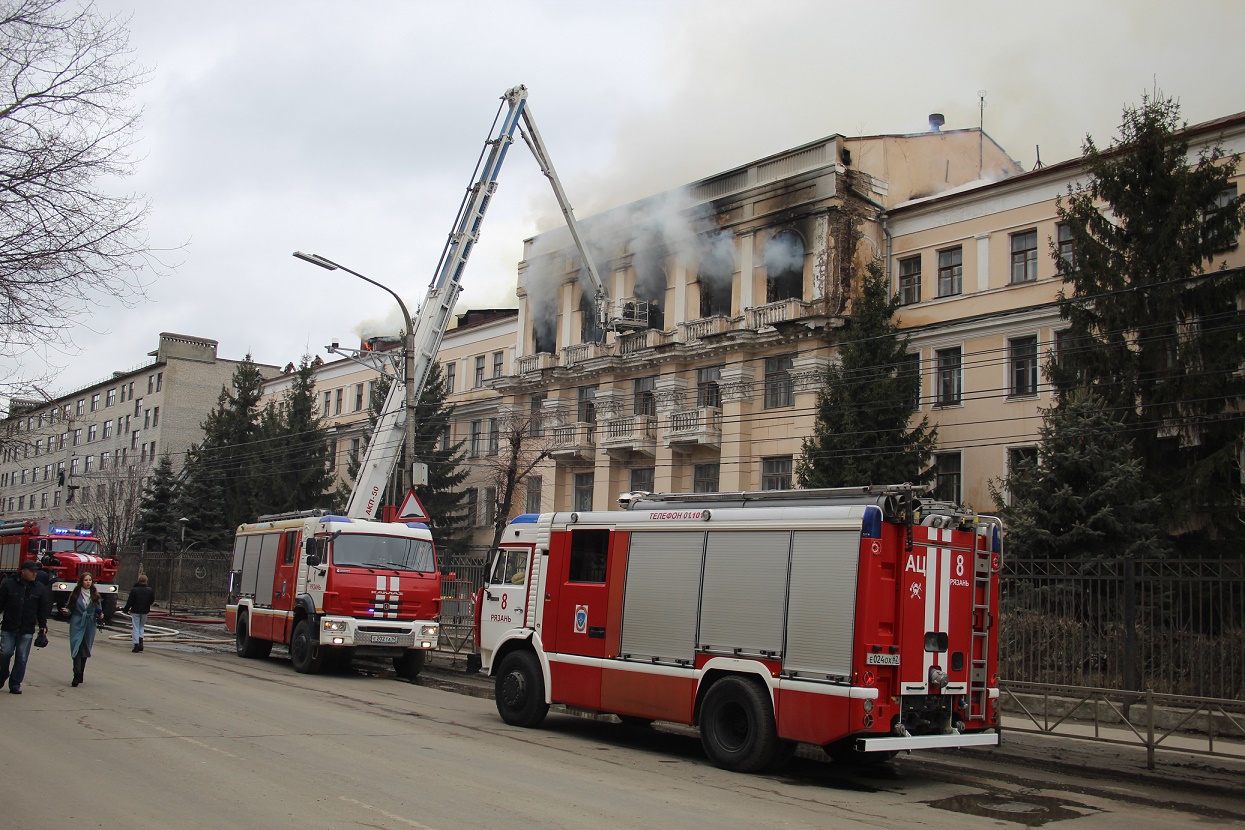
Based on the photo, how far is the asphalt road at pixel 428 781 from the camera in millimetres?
8141

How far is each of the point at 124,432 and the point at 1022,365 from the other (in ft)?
242

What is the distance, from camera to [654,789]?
9.86m

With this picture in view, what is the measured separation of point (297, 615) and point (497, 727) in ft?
28.9

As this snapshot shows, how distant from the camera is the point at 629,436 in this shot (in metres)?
41.9

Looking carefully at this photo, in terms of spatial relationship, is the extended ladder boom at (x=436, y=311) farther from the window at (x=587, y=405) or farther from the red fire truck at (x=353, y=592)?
the window at (x=587, y=405)

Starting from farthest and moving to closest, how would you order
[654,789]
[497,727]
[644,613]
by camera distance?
[497,727]
[644,613]
[654,789]

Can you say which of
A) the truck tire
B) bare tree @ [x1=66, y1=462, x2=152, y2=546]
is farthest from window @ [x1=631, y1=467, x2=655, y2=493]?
bare tree @ [x1=66, y1=462, x2=152, y2=546]

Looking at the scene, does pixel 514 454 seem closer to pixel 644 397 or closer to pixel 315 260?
pixel 644 397

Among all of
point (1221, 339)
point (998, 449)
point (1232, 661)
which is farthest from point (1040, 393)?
point (1232, 661)

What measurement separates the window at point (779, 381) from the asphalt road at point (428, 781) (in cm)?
2365

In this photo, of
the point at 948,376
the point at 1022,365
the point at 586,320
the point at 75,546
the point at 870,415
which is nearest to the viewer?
the point at 870,415

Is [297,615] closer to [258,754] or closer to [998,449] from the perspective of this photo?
[258,754]

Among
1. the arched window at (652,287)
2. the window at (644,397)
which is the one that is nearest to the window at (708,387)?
the window at (644,397)

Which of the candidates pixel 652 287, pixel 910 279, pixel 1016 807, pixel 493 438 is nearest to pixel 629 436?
pixel 652 287
